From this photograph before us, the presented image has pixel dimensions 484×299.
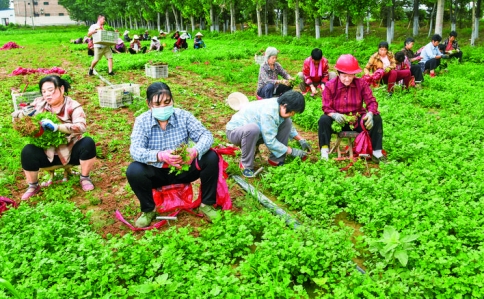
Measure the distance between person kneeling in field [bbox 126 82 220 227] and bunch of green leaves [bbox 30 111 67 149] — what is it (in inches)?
42.7

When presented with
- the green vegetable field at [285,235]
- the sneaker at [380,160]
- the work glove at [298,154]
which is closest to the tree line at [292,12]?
the sneaker at [380,160]

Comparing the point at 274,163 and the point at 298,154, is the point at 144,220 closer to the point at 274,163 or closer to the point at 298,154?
the point at 274,163

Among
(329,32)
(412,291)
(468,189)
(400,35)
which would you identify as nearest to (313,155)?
(468,189)

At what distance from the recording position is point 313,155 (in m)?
6.33

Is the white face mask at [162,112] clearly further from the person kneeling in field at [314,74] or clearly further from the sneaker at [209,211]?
the person kneeling in field at [314,74]

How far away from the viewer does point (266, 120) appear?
5285 mm

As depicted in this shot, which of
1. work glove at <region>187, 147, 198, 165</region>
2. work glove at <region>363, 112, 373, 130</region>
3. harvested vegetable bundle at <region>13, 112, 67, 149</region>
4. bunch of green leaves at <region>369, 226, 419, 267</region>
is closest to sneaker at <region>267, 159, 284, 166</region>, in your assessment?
work glove at <region>363, 112, 373, 130</region>

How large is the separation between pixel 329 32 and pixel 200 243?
1327 inches

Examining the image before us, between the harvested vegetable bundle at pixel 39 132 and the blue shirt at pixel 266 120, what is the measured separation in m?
2.17

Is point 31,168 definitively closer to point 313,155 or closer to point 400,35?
point 313,155

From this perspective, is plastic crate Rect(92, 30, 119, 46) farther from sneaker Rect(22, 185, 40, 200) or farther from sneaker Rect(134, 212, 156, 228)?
sneaker Rect(134, 212, 156, 228)

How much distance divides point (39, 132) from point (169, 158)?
1761mm

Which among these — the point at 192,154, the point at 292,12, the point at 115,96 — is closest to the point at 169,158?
the point at 192,154

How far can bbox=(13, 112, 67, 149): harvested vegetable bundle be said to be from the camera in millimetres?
4551
